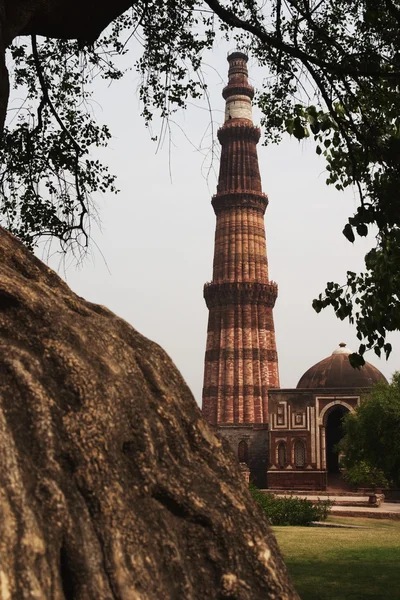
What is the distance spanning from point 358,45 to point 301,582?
547 cm

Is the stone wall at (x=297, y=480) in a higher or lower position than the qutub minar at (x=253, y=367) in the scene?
lower

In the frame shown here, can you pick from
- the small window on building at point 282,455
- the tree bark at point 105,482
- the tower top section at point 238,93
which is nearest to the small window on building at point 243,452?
the small window on building at point 282,455

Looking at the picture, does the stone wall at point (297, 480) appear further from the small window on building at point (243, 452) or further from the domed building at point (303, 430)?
the small window on building at point (243, 452)

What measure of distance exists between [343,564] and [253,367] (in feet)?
110

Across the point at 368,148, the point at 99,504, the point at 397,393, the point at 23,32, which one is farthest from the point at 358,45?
the point at 397,393

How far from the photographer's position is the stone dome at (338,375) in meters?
39.1

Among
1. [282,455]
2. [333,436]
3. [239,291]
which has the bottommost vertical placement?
[282,455]

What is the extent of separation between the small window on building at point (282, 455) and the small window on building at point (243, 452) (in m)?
2.54

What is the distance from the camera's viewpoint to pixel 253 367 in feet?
136

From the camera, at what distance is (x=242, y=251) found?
43656 millimetres

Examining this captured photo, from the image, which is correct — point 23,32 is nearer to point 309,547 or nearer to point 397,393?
point 309,547

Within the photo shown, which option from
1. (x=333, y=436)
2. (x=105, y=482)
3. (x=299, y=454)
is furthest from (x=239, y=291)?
(x=105, y=482)

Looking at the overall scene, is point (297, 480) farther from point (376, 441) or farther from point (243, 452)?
point (376, 441)

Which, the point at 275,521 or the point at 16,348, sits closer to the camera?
the point at 16,348
